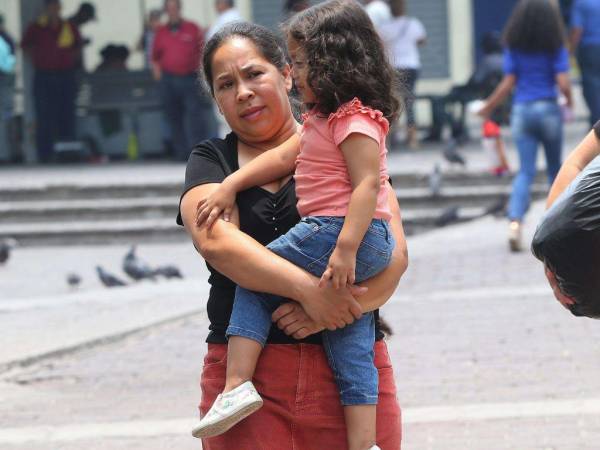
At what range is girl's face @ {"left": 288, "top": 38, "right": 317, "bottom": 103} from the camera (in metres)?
3.39

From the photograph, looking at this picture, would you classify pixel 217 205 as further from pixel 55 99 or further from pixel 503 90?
pixel 55 99

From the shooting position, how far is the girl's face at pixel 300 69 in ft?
11.1

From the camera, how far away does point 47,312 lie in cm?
971

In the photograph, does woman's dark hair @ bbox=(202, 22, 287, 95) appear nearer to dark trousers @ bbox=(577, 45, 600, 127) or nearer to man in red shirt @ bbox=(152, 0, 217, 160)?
dark trousers @ bbox=(577, 45, 600, 127)

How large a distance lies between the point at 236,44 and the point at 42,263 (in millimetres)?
10113

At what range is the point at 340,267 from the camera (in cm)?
334

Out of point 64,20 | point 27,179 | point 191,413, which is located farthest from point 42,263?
point 191,413

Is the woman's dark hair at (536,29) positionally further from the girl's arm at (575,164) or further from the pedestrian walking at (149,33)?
the pedestrian walking at (149,33)

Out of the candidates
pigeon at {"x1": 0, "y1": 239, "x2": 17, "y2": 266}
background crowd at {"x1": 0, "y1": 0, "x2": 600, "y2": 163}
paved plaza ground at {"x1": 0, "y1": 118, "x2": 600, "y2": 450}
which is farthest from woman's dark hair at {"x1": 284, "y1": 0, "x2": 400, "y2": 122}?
background crowd at {"x1": 0, "y1": 0, "x2": 600, "y2": 163}

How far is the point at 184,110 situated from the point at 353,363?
13903 mm

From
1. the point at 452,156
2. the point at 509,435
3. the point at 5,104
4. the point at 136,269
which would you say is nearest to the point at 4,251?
the point at 136,269

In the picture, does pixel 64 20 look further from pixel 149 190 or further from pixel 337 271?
pixel 337 271

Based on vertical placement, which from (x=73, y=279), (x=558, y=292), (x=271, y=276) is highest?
(x=271, y=276)

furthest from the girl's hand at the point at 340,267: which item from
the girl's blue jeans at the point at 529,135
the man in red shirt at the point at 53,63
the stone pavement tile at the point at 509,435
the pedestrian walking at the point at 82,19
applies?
the pedestrian walking at the point at 82,19
